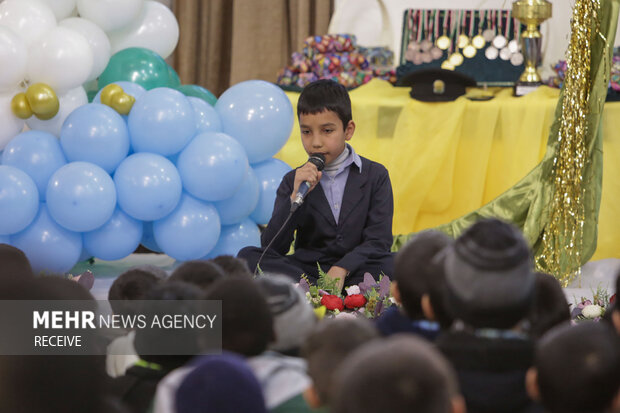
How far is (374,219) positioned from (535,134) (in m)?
1.02

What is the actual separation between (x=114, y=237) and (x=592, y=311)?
1571 millimetres

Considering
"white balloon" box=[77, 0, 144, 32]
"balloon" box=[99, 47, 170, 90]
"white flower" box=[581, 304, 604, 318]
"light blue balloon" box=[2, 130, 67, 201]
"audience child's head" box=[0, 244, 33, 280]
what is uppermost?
"white balloon" box=[77, 0, 144, 32]

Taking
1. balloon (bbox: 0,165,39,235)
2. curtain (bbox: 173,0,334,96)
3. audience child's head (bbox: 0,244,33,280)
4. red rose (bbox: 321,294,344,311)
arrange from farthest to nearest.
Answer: curtain (bbox: 173,0,334,96) < balloon (bbox: 0,165,39,235) < red rose (bbox: 321,294,344,311) < audience child's head (bbox: 0,244,33,280)

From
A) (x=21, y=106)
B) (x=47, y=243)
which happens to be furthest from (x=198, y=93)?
(x=47, y=243)

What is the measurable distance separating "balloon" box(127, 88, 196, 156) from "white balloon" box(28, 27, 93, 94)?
0.81ft

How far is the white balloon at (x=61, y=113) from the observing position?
274 centimetres

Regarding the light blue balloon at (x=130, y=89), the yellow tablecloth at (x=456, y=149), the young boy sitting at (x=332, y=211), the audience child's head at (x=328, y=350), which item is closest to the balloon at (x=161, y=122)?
the light blue balloon at (x=130, y=89)

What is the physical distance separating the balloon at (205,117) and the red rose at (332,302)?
1.13 metres

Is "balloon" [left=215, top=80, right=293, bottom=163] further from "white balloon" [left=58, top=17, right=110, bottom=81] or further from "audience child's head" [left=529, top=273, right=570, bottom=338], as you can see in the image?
"audience child's head" [left=529, top=273, right=570, bottom=338]

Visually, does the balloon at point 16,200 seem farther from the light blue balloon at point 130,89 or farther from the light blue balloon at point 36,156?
the light blue balloon at point 130,89

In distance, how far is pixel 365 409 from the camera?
0.57 m

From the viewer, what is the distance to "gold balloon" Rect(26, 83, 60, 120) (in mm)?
2594

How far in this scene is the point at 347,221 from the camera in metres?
2.21

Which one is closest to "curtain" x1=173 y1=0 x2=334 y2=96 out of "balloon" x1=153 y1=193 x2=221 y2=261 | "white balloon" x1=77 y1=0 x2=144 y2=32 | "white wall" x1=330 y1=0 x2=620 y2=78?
"white wall" x1=330 y1=0 x2=620 y2=78
